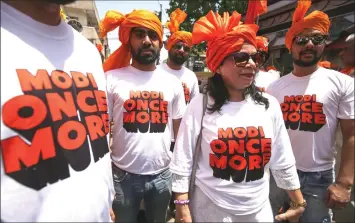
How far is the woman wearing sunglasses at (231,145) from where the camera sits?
1.93m

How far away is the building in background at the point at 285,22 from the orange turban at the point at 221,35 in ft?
16.5

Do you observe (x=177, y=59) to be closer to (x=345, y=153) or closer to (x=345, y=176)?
(x=345, y=153)

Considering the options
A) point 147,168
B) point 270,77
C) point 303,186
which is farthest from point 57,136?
point 270,77

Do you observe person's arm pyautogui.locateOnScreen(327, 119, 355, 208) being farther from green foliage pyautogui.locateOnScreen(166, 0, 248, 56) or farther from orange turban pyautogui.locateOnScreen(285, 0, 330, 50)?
green foliage pyautogui.locateOnScreen(166, 0, 248, 56)

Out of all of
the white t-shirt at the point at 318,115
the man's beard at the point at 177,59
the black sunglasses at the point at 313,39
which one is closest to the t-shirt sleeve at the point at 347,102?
the white t-shirt at the point at 318,115

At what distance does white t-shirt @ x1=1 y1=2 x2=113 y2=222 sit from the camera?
1.04 m

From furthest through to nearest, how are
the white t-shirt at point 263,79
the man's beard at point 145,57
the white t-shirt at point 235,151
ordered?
the white t-shirt at point 263,79 → the man's beard at point 145,57 → the white t-shirt at point 235,151

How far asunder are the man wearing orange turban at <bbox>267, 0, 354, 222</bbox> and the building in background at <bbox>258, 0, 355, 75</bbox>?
4125 mm

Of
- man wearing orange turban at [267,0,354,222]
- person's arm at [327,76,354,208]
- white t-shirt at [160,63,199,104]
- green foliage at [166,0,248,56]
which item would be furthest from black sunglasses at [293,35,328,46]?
A: green foliage at [166,0,248,56]

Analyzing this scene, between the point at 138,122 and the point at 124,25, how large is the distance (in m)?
1.05

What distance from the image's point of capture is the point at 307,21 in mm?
2754

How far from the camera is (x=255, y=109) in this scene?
2.04 meters

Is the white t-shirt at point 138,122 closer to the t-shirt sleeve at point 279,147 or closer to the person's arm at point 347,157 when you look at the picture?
the t-shirt sleeve at point 279,147

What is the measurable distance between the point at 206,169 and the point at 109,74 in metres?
1.40
